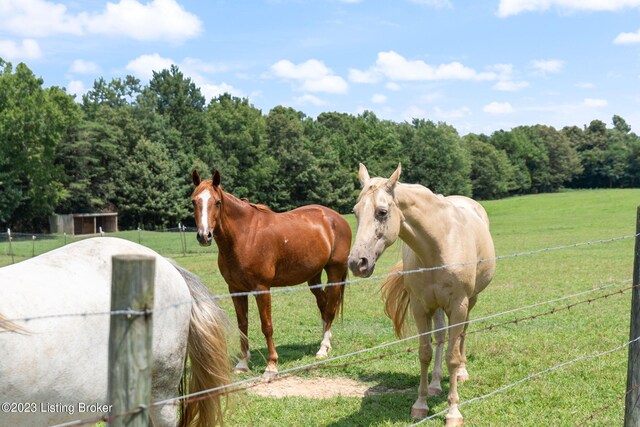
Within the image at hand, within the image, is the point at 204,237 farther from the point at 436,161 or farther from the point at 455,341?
the point at 436,161

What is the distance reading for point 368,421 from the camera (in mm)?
4781

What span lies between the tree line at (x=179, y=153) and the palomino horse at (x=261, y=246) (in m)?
40.0

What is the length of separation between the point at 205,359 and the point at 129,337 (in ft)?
5.90

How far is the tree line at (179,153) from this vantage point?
42469 millimetres

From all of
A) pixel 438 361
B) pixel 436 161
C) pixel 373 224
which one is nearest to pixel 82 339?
pixel 373 224

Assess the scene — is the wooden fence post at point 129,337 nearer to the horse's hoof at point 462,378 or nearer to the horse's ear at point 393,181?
the horse's ear at point 393,181

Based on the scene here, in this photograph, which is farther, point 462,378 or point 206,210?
point 206,210

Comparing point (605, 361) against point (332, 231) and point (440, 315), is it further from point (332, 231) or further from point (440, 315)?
point (332, 231)

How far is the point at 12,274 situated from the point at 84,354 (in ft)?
1.71

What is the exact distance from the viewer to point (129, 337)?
1.68m

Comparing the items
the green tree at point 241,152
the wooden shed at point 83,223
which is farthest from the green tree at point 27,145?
the green tree at point 241,152

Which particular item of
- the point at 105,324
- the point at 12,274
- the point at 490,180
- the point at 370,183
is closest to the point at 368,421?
the point at 370,183

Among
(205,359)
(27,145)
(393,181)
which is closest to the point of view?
(205,359)

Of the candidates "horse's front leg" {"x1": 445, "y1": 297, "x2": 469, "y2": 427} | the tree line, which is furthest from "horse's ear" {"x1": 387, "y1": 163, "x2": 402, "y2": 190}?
the tree line
